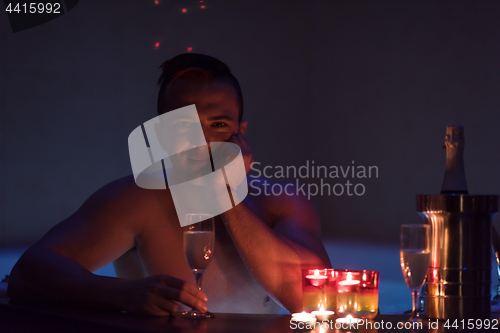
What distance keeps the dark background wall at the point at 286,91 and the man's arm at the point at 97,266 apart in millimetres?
2130

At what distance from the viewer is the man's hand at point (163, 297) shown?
2.23 ft

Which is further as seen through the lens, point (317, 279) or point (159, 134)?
point (159, 134)

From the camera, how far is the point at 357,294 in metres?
0.65

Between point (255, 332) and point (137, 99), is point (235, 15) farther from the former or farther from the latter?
point (255, 332)

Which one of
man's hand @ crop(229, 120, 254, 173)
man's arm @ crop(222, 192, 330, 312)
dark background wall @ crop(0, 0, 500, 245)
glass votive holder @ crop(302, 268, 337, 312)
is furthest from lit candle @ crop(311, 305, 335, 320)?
dark background wall @ crop(0, 0, 500, 245)

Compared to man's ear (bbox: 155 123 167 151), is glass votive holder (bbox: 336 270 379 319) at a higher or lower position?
lower

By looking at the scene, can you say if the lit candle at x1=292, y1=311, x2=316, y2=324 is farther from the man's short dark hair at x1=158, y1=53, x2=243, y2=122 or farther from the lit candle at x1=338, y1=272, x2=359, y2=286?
the man's short dark hair at x1=158, y1=53, x2=243, y2=122

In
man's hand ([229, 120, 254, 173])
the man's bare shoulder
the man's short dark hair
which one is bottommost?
the man's bare shoulder

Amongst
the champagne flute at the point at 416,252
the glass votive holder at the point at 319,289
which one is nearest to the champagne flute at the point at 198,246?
the glass votive holder at the point at 319,289

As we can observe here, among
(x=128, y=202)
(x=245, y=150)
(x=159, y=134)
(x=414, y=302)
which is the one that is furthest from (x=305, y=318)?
(x=159, y=134)

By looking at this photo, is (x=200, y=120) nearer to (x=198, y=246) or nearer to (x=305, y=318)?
(x=198, y=246)

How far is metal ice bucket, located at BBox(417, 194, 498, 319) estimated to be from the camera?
64cm

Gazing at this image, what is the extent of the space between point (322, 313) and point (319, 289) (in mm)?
30

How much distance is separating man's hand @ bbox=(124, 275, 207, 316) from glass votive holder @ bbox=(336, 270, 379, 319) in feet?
0.58
